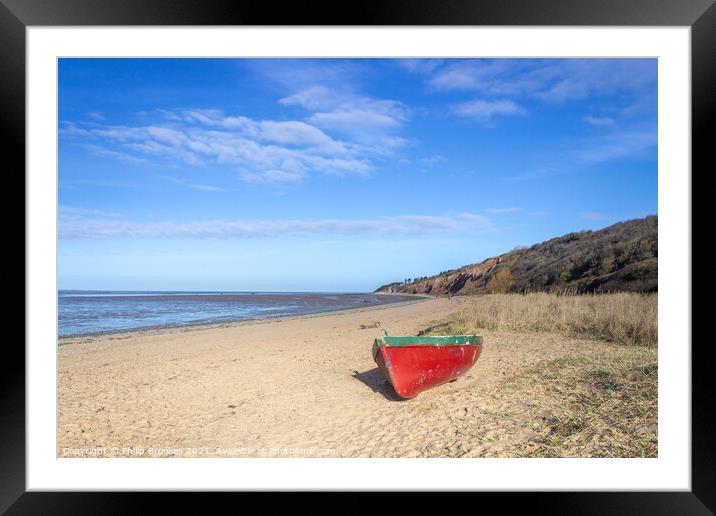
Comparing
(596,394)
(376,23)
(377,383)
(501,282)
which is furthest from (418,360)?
(501,282)

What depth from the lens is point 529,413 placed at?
3316 millimetres

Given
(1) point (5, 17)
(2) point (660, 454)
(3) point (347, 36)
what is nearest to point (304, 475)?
(2) point (660, 454)

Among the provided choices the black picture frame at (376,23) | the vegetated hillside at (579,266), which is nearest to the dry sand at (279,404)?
the black picture frame at (376,23)

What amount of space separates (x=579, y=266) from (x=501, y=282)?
406 centimetres

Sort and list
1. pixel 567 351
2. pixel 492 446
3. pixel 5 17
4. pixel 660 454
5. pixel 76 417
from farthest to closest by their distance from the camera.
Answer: pixel 567 351 → pixel 76 417 → pixel 492 446 → pixel 660 454 → pixel 5 17

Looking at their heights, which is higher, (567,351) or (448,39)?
(448,39)

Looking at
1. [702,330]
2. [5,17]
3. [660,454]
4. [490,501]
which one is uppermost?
[5,17]

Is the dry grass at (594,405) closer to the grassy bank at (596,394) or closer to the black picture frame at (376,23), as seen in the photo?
the grassy bank at (596,394)

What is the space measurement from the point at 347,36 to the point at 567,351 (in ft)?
15.0

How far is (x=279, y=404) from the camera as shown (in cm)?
386

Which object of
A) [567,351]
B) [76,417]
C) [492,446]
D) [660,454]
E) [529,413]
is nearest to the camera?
[660,454]

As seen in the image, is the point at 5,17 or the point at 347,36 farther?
the point at 347,36

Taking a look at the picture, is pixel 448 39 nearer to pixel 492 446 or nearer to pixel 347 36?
pixel 347 36

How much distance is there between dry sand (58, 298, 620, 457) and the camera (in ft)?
10.2
